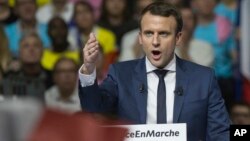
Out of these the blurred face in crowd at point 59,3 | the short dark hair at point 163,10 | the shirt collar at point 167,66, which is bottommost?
the shirt collar at point 167,66

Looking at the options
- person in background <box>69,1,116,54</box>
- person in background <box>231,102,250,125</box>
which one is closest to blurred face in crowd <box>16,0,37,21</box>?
person in background <box>69,1,116,54</box>

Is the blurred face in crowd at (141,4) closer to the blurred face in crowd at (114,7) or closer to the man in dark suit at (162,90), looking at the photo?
the blurred face in crowd at (114,7)

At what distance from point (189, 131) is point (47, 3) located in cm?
306

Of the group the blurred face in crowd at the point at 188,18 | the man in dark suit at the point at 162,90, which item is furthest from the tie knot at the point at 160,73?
the blurred face in crowd at the point at 188,18

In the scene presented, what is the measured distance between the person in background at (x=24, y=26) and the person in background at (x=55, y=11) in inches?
2.0

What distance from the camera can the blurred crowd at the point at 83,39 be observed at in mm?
5027

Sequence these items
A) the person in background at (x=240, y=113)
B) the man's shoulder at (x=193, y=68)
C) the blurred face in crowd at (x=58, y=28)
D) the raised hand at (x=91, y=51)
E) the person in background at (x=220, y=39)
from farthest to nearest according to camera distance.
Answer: the blurred face in crowd at (x=58, y=28) < the person in background at (x=220, y=39) < the person in background at (x=240, y=113) < the man's shoulder at (x=193, y=68) < the raised hand at (x=91, y=51)

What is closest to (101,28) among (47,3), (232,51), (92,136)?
(47,3)

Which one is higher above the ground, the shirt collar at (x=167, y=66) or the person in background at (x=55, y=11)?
the person in background at (x=55, y=11)

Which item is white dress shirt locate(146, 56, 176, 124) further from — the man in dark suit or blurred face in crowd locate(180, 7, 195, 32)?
blurred face in crowd locate(180, 7, 195, 32)

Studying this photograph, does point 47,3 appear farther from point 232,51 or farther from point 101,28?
point 232,51

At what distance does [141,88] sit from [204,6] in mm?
2926

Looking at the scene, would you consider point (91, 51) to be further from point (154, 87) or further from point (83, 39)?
point (83, 39)

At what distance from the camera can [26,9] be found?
17.1 feet
